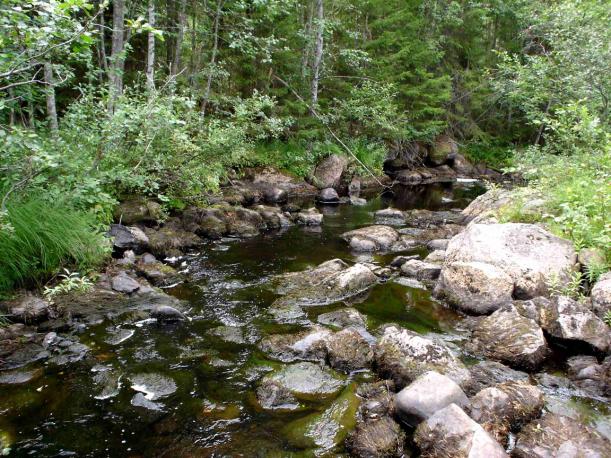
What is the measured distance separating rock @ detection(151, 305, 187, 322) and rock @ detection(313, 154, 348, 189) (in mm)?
13824

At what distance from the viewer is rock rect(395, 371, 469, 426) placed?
4.60 m

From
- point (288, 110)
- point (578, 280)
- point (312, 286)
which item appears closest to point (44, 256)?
point (312, 286)

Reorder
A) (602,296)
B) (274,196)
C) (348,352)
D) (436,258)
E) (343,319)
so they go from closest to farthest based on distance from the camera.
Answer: (348,352) → (602,296) → (343,319) → (436,258) → (274,196)

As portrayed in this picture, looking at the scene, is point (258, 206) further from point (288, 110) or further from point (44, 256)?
point (44, 256)

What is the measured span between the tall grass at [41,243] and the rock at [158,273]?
3.48 feet

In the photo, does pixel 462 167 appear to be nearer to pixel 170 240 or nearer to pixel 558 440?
pixel 170 240

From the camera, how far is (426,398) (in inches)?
183

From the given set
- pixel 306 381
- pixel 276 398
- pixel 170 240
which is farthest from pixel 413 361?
pixel 170 240

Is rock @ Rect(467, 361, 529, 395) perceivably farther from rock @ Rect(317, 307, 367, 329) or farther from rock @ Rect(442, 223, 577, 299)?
rock @ Rect(442, 223, 577, 299)

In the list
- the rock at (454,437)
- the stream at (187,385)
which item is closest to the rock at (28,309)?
the stream at (187,385)

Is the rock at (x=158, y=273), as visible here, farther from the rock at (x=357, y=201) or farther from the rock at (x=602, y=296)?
the rock at (x=357, y=201)

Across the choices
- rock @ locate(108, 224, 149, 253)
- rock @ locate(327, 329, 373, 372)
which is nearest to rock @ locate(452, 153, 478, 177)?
rock @ locate(108, 224, 149, 253)

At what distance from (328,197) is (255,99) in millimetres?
6899

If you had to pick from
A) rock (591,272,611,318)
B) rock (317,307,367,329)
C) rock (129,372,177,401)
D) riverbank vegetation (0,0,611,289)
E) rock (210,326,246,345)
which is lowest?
rock (210,326,246,345)
